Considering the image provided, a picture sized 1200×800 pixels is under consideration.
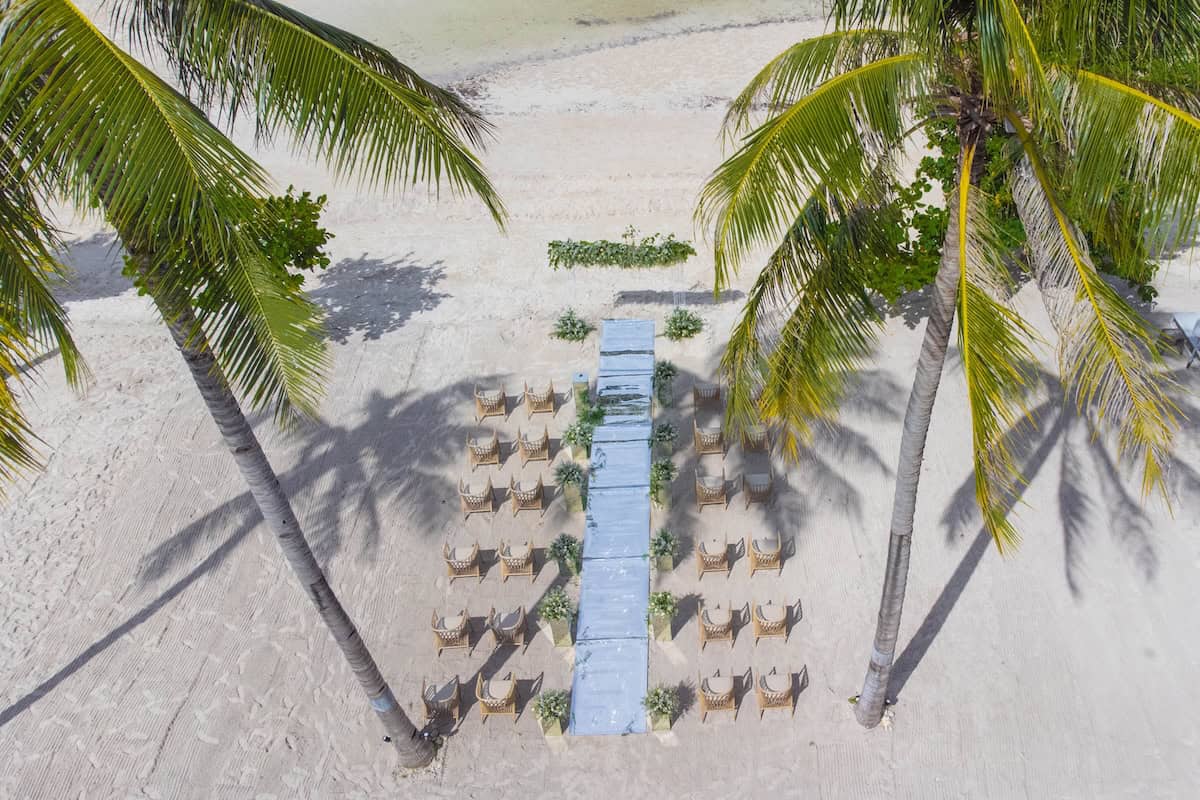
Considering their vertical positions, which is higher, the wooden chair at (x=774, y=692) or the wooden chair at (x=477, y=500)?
the wooden chair at (x=477, y=500)

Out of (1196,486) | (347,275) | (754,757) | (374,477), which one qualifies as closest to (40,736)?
(374,477)

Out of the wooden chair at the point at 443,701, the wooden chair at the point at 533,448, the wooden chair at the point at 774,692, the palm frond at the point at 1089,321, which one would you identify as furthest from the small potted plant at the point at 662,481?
the palm frond at the point at 1089,321

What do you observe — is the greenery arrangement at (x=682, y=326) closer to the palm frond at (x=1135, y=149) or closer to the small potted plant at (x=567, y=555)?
the small potted plant at (x=567, y=555)

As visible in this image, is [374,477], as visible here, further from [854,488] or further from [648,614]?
[854,488]

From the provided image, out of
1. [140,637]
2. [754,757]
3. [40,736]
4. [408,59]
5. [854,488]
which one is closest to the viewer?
[754,757]

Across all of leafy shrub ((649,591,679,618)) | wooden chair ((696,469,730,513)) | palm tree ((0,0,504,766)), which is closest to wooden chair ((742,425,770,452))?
wooden chair ((696,469,730,513))

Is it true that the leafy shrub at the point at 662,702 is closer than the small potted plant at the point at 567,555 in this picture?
Yes

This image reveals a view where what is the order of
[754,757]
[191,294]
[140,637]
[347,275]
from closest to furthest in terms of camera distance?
[191,294] → [754,757] → [140,637] → [347,275]
